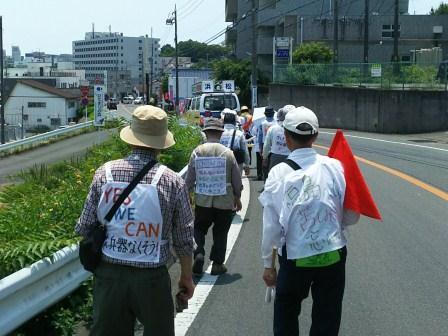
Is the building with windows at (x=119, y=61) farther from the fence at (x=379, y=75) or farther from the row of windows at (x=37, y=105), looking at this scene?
the fence at (x=379, y=75)

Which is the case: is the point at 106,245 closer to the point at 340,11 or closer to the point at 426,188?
the point at 426,188

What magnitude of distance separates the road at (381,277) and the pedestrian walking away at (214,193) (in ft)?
1.07

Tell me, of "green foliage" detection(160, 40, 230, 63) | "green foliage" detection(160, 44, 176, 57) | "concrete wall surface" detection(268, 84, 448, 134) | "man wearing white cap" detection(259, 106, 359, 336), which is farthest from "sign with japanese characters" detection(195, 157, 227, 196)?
"green foliage" detection(160, 44, 176, 57)

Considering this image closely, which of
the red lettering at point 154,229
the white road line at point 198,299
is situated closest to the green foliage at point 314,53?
the white road line at point 198,299

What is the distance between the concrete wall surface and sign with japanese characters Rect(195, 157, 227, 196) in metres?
25.3

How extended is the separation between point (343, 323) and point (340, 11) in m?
62.8

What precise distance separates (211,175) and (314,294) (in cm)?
328

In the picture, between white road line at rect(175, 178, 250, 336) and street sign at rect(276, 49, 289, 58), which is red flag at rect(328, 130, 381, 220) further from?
street sign at rect(276, 49, 289, 58)

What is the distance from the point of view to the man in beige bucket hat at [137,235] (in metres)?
3.71

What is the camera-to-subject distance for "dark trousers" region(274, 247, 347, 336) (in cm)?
418

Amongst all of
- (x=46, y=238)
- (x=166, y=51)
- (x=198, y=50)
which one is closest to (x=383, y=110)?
(x=46, y=238)

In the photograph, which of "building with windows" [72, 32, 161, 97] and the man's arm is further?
"building with windows" [72, 32, 161, 97]

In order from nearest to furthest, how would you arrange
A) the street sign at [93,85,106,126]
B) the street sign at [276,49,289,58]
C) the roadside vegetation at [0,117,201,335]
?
the roadside vegetation at [0,117,201,335]
the street sign at [93,85,106,126]
the street sign at [276,49,289,58]

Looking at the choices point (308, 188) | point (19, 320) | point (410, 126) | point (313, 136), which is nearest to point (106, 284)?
point (19, 320)
